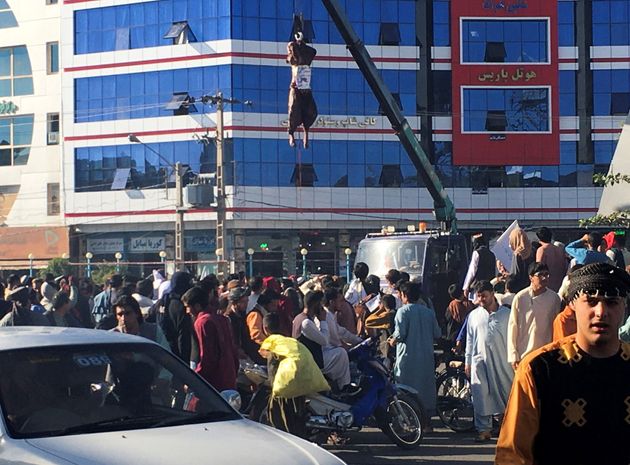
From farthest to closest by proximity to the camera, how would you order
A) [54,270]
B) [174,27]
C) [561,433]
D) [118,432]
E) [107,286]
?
[174,27], [54,270], [107,286], [118,432], [561,433]

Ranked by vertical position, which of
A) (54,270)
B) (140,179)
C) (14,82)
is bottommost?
(54,270)

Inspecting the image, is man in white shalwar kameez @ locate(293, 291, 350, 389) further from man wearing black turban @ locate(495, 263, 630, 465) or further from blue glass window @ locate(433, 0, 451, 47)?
blue glass window @ locate(433, 0, 451, 47)

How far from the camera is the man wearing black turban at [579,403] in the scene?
3.80m

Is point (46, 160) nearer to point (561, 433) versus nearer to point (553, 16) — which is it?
point (553, 16)

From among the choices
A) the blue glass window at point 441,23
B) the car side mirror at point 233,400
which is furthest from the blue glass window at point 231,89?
the car side mirror at point 233,400

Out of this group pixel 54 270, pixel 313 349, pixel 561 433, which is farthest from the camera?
pixel 54 270

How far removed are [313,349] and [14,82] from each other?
41555 mm

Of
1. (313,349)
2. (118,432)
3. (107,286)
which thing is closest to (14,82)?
(107,286)

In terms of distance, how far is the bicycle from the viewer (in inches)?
481

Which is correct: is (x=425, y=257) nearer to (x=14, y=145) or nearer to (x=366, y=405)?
(x=366, y=405)

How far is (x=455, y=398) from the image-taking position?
12266 mm

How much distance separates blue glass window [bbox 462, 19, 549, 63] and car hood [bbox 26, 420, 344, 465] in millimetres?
42199

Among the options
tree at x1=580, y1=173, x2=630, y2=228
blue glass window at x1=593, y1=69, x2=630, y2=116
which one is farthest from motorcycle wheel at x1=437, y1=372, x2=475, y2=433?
blue glass window at x1=593, y1=69, x2=630, y2=116

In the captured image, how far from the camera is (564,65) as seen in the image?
154 ft
